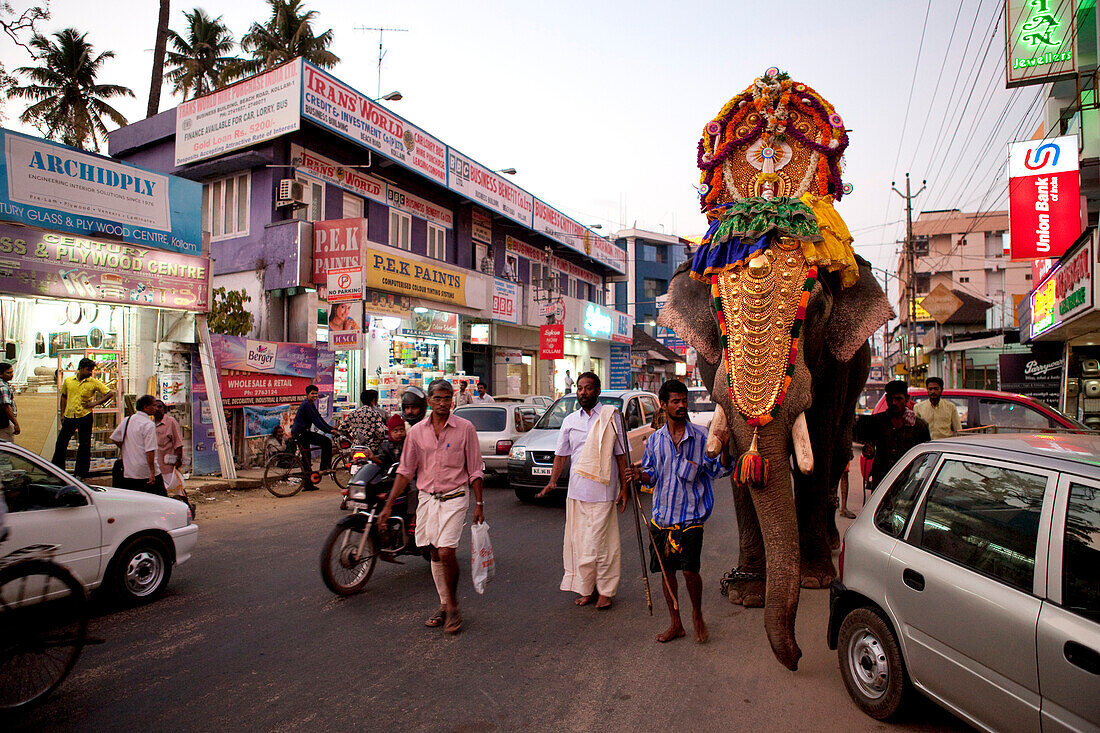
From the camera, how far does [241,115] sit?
15.6 meters

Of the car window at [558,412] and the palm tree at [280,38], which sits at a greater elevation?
the palm tree at [280,38]

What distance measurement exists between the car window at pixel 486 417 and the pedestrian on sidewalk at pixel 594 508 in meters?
6.82

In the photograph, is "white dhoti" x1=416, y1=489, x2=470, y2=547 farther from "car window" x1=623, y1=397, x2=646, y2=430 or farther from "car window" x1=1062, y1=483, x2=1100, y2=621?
"car window" x1=623, y1=397, x2=646, y2=430

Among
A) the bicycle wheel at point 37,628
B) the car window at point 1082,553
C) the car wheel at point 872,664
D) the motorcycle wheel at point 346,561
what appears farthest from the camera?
the motorcycle wheel at point 346,561

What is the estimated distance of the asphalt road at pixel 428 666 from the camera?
351cm

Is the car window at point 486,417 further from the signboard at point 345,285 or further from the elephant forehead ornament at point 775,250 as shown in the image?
the elephant forehead ornament at point 775,250

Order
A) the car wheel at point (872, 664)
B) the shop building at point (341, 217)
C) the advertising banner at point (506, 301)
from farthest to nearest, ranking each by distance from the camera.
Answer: the advertising banner at point (506, 301), the shop building at point (341, 217), the car wheel at point (872, 664)

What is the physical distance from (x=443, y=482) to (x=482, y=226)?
59.9ft

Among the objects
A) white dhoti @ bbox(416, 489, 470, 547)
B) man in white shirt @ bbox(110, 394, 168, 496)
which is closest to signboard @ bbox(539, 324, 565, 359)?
man in white shirt @ bbox(110, 394, 168, 496)

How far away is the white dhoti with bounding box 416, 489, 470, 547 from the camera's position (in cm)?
479

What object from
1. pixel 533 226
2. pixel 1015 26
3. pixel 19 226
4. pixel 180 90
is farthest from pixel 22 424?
pixel 180 90

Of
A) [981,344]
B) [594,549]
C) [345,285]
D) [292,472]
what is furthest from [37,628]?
[981,344]

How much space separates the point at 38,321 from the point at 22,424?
5.42ft

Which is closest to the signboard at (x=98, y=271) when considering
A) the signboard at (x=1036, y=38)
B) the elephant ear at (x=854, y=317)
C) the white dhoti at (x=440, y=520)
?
the white dhoti at (x=440, y=520)
